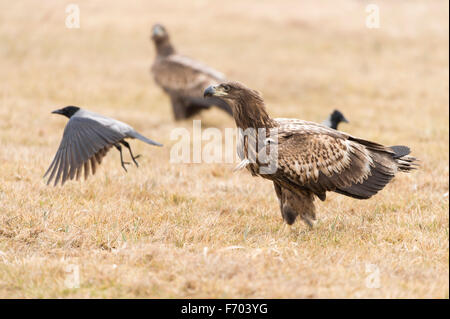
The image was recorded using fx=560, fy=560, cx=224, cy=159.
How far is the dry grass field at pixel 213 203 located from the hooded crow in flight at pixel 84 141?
431 mm

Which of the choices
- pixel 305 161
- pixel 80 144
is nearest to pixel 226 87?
pixel 305 161

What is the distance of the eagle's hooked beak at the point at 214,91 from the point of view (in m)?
5.65

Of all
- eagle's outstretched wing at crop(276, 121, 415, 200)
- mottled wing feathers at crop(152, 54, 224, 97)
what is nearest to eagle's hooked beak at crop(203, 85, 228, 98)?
eagle's outstretched wing at crop(276, 121, 415, 200)

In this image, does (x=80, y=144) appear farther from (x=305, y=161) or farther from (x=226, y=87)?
(x=305, y=161)

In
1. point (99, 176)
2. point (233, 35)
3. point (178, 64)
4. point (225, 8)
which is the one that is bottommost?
point (99, 176)

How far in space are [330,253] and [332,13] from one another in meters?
22.1

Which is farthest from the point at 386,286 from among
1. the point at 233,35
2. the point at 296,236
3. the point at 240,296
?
the point at 233,35

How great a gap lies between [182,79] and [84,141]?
23.8 ft

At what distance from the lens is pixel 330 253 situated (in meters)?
5.02

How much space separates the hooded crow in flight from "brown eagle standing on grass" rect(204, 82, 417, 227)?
54.5 inches

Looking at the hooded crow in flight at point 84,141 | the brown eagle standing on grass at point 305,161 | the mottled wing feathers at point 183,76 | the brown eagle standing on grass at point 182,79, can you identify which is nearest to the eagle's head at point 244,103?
the brown eagle standing on grass at point 305,161

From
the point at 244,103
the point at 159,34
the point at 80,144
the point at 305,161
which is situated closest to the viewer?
the point at 305,161

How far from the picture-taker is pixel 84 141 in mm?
6133

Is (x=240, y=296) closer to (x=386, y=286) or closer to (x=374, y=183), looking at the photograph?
(x=386, y=286)
